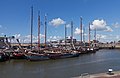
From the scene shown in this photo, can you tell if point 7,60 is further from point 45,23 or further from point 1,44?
point 1,44

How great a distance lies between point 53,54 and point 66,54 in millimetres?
6717

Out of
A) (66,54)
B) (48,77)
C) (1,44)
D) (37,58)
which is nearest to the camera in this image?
(48,77)

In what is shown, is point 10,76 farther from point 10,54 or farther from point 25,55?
point 10,54

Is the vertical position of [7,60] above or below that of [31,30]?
below

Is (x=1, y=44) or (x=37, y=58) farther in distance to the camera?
(x=1, y=44)

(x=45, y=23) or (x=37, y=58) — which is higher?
(x=45, y=23)

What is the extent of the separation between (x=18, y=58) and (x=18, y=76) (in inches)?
1254

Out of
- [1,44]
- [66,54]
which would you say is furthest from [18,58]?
[1,44]

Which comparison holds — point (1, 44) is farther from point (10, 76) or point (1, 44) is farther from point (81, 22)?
point (10, 76)

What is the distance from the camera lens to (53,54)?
252 feet

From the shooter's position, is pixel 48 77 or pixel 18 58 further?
pixel 18 58

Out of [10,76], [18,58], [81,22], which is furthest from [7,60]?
[81,22]

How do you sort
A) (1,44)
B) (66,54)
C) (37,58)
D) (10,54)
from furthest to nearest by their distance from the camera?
(1,44) → (66,54) → (10,54) → (37,58)

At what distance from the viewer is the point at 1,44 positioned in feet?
365
